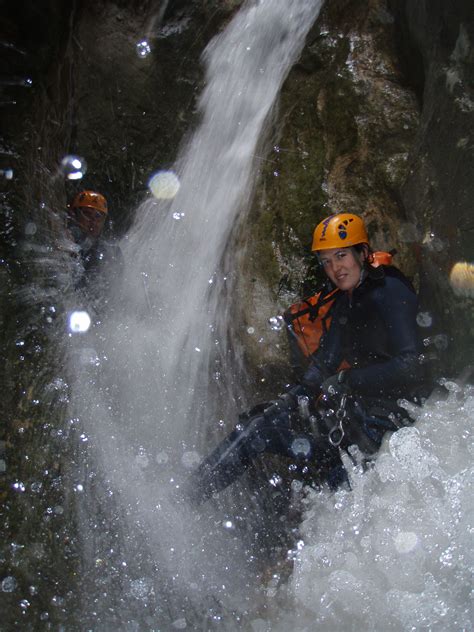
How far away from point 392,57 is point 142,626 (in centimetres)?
618

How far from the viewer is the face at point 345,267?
469 centimetres

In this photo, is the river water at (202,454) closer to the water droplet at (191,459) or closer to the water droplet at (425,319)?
the water droplet at (191,459)

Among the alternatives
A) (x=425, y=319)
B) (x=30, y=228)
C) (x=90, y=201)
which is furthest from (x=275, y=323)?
(x=30, y=228)

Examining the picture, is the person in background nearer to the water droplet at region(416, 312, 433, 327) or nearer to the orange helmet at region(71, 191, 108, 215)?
the orange helmet at region(71, 191, 108, 215)

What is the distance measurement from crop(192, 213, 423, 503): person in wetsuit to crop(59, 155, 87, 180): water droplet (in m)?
3.21

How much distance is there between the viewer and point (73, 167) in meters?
6.39

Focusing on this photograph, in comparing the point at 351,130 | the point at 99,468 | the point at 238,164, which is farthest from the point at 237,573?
the point at 351,130

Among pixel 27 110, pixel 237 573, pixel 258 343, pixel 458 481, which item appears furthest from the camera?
pixel 258 343

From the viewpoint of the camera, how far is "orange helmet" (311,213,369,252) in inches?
188

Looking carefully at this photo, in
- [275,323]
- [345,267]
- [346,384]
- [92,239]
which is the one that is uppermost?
[92,239]

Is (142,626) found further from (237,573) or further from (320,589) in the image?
(320,589)

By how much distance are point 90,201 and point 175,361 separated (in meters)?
2.10

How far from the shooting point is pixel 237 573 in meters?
4.13

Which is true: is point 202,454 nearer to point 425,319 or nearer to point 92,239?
point 425,319
